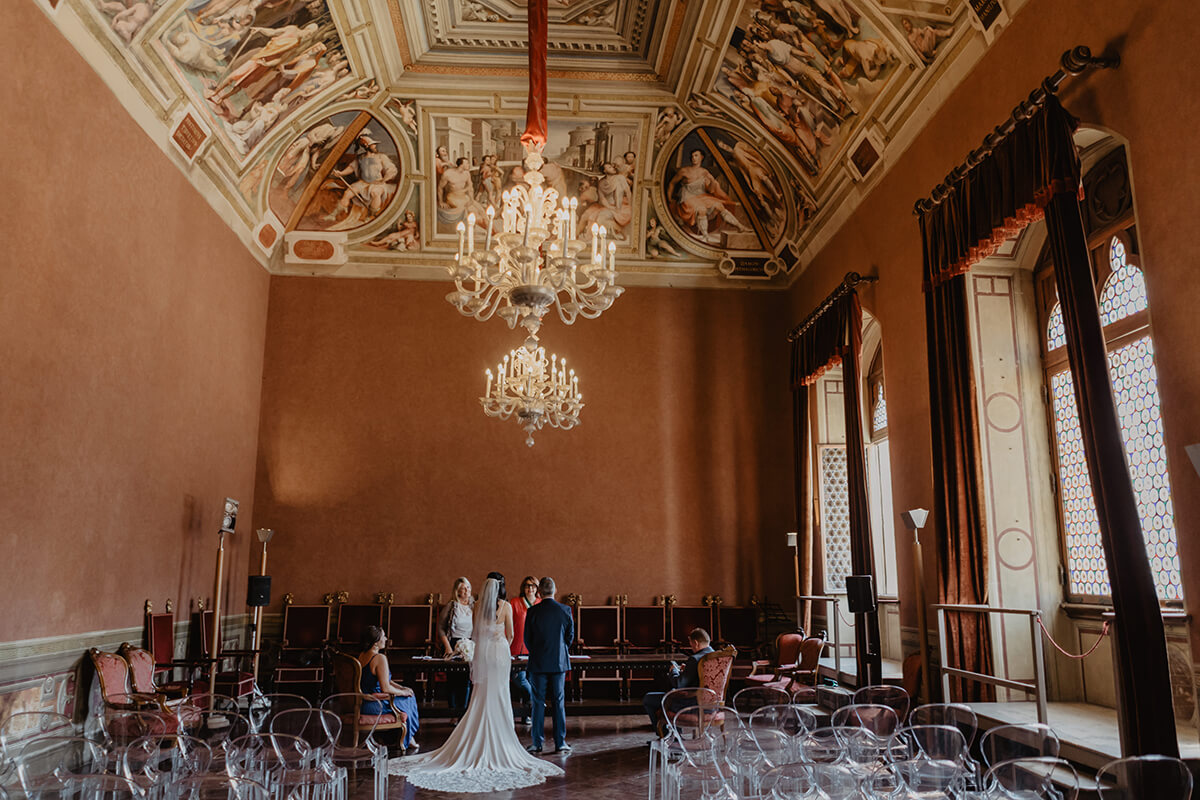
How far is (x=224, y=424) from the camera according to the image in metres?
11.9

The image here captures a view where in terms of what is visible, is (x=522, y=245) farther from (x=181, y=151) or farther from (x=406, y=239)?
(x=406, y=239)

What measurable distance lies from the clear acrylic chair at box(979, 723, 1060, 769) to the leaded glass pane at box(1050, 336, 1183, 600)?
296 cm

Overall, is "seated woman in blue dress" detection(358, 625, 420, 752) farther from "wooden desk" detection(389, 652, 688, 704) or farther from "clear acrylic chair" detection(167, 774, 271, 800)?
"clear acrylic chair" detection(167, 774, 271, 800)

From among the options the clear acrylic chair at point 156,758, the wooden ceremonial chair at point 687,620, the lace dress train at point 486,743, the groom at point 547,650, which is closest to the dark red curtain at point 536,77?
the groom at point 547,650

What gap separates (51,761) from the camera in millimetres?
4402

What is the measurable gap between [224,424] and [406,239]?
4.14m

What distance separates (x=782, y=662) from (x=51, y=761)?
890 cm

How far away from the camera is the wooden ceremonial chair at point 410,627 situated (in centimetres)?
1285

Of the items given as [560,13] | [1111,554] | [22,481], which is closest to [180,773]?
[22,481]

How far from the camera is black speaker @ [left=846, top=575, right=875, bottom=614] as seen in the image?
8.98 metres

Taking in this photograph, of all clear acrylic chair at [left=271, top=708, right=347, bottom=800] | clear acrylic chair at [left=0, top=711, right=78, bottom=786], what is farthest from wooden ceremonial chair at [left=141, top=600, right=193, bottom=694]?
clear acrylic chair at [left=271, top=708, right=347, bottom=800]

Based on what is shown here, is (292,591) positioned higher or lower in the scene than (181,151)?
lower

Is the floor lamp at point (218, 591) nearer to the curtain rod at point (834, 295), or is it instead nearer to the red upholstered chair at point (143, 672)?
the red upholstered chair at point (143, 672)

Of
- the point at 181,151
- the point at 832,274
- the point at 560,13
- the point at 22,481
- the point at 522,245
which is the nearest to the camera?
the point at 22,481
